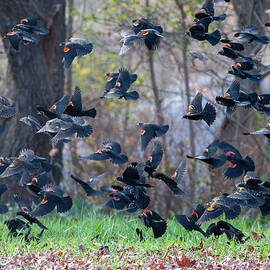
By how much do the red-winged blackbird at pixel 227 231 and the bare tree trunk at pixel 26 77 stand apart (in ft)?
11.0

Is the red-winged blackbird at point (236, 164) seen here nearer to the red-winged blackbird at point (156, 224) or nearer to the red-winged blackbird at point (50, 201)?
the red-winged blackbird at point (156, 224)

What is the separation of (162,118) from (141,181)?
2.80 meters

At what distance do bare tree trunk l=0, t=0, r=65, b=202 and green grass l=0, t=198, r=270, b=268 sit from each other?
2.05 m

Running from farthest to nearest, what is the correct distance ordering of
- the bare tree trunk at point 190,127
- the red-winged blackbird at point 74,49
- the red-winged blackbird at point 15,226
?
1. the bare tree trunk at point 190,127
2. the red-winged blackbird at point 15,226
3. the red-winged blackbird at point 74,49

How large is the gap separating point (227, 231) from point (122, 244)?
1.04 metres

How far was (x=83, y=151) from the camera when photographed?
8.15m

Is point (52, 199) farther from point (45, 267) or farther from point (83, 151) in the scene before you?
point (83, 151)

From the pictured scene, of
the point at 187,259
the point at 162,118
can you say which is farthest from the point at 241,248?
the point at 162,118

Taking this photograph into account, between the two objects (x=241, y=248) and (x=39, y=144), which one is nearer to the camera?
(x=241, y=248)

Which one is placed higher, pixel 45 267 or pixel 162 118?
pixel 45 267

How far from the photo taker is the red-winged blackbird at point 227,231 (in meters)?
4.54

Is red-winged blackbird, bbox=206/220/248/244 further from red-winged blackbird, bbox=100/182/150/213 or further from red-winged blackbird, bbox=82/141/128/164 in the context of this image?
red-winged blackbird, bbox=82/141/128/164

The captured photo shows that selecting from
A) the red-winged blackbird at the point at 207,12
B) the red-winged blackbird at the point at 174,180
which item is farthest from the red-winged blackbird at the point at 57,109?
the red-winged blackbird at the point at 207,12

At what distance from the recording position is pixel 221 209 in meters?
4.48
